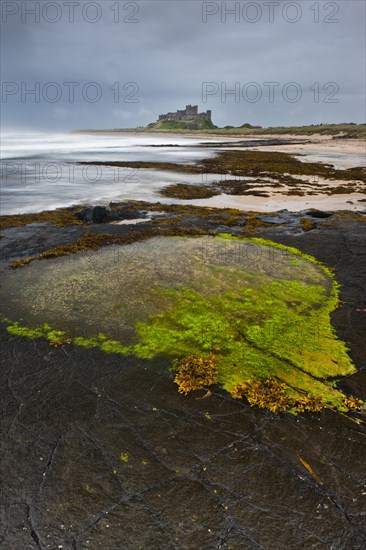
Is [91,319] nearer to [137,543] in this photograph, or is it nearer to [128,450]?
[128,450]

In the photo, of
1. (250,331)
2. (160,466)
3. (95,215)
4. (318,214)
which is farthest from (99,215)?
(160,466)

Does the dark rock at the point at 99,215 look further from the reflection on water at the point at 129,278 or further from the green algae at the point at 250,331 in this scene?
the green algae at the point at 250,331

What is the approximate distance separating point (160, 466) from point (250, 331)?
3.83 metres

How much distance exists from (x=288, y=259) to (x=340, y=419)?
7.53m

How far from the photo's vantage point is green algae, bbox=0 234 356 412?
20.7 ft

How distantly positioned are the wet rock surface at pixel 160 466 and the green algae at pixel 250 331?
46cm

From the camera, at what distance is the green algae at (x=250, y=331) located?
20.7 feet

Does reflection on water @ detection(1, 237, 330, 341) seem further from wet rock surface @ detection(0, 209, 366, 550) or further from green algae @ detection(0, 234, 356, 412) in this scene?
wet rock surface @ detection(0, 209, 366, 550)

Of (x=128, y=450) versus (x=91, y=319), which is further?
(x=91, y=319)

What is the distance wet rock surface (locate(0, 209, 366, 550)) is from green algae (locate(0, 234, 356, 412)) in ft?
1.50

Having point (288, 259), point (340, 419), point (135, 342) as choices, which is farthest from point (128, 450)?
point (288, 259)

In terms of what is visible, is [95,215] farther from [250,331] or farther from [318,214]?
[250,331]

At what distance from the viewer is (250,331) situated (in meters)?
7.73

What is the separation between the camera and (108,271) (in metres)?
11.1
